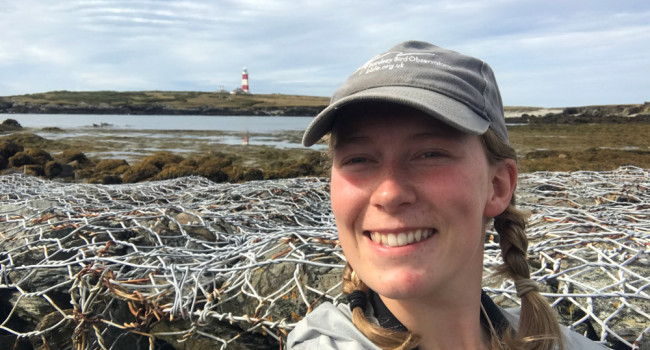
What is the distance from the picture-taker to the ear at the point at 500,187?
1408 mm

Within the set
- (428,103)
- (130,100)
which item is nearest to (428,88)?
(428,103)

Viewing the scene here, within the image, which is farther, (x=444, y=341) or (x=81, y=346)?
(x=81, y=346)

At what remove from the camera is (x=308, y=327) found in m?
1.27

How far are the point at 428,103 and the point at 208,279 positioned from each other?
79.3 inches

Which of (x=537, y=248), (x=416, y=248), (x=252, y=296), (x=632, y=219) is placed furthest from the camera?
(x=632, y=219)

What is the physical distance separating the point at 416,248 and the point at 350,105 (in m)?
0.47

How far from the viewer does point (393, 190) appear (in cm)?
122

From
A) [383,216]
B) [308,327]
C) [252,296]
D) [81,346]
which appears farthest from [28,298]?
[383,216]

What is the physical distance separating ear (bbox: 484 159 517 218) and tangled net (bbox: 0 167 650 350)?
622mm

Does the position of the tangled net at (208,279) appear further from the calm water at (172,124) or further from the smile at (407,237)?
the calm water at (172,124)

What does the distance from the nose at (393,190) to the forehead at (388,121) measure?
0.12m

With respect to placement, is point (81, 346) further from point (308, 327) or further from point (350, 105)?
point (350, 105)

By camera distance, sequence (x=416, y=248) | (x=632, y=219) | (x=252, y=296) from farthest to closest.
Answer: (x=632, y=219), (x=252, y=296), (x=416, y=248)

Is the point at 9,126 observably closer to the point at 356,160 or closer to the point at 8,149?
the point at 8,149
